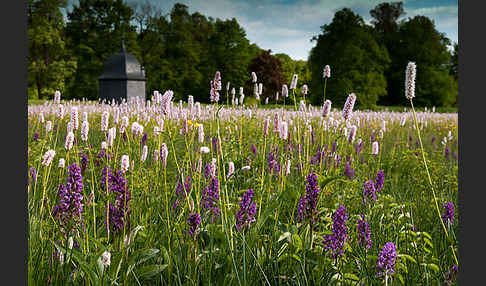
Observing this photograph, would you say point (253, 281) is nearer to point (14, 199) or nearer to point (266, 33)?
point (14, 199)

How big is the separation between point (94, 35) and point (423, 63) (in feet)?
54.8

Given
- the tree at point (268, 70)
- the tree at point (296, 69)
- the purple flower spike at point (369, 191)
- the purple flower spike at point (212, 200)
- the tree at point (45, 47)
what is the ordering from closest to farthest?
the purple flower spike at point (212, 200), the purple flower spike at point (369, 191), the tree at point (296, 69), the tree at point (45, 47), the tree at point (268, 70)

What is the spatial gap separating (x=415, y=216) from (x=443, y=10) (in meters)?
1.46

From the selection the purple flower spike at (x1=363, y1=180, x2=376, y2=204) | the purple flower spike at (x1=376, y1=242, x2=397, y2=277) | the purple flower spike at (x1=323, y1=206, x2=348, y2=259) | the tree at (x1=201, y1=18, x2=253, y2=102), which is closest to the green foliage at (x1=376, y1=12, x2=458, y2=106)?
the tree at (x1=201, y1=18, x2=253, y2=102)

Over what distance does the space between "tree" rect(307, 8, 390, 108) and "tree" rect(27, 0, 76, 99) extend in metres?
11.7

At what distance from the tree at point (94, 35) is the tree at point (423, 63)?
1162 centimetres

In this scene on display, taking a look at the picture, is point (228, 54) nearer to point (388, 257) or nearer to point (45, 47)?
point (45, 47)

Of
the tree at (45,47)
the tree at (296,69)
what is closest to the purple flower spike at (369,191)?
the tree at (296,69)

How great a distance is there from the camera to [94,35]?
18.2 metres

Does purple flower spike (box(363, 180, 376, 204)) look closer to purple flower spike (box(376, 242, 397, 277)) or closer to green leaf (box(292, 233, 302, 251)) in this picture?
green leaf (box(292, 233, 302, 251))

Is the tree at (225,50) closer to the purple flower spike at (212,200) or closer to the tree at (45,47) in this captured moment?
the tree at (45,47)

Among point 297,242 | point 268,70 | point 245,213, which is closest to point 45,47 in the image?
point 268,70

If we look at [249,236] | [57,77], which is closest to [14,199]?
[249,236]

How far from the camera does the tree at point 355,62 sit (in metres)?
17.8
